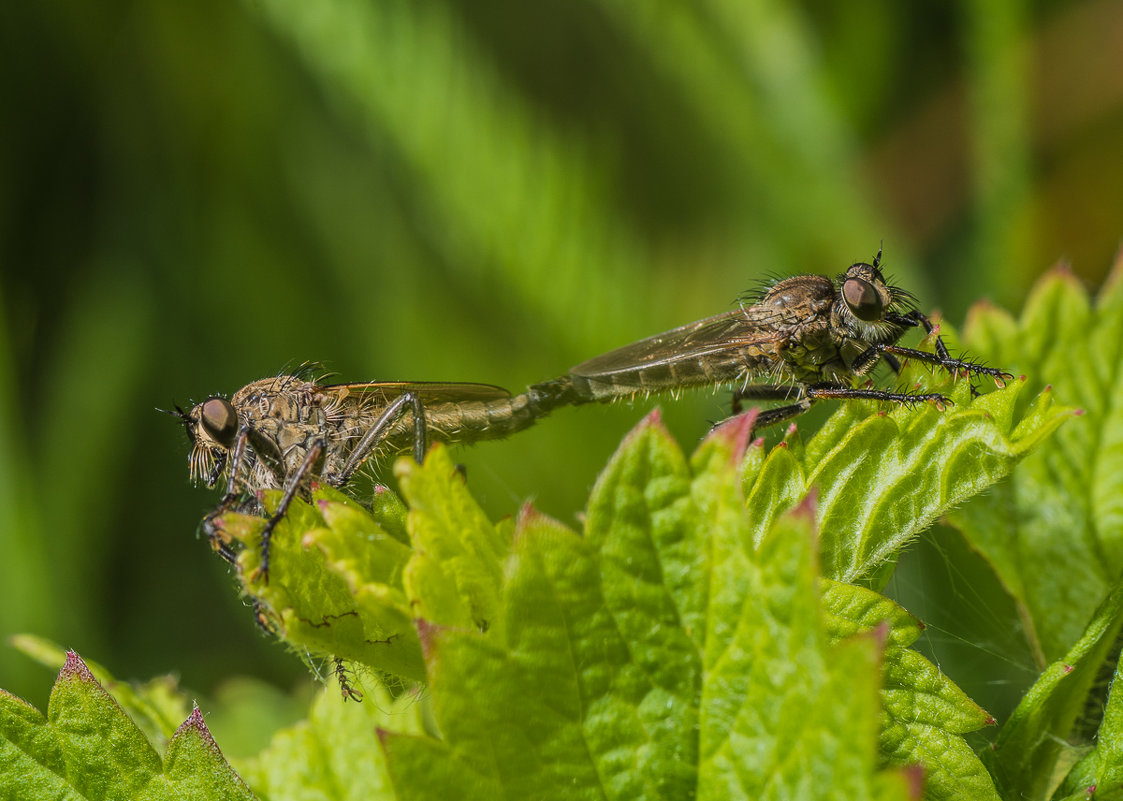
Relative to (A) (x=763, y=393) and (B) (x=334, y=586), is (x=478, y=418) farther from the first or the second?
(B) (x=334, y=586)

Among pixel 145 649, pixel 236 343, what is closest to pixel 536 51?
pixel 236 343

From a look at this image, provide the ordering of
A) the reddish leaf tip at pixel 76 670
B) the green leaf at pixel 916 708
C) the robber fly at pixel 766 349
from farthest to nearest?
the robber fly at pixel 766 349
the reddish leaf tip at pixel 76 670
the green leaf at pixel 916 708

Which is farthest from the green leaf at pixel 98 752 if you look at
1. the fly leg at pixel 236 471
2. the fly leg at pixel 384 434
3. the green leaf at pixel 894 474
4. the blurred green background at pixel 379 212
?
the blurred green background at pixel 379 212

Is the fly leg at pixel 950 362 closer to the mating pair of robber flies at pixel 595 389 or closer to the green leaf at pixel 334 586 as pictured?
the mating pair of robber flies at pixel 595 389

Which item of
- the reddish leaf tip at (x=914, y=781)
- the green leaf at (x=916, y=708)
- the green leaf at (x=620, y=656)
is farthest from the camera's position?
the green leaf at (x=916, y=708)

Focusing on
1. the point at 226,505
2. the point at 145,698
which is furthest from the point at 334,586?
the point at 145,698

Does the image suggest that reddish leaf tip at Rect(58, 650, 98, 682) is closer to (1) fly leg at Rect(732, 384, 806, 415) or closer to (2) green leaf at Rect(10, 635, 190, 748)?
(2) green leaf at Rect(10, 635, 190, 748)
